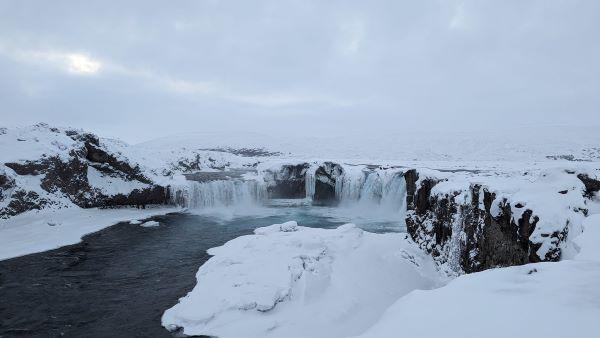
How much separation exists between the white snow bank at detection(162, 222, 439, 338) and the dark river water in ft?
2.86

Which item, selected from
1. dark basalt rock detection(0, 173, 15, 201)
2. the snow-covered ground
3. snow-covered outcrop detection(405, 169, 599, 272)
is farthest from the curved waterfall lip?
snow-covered outcrop detection(405, 169, 599, 272)

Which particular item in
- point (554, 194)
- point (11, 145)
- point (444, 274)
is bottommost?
point (444, 274)

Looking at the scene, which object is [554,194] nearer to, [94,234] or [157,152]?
[94,234]

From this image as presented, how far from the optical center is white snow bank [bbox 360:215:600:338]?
3.84m

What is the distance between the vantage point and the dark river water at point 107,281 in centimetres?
1055

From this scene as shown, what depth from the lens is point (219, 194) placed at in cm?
3141

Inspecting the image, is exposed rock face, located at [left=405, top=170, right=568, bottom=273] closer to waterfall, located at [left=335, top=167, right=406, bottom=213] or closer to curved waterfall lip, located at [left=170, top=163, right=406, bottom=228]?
waterfall, located at [left=335, top=167, right=406, bottom=213]

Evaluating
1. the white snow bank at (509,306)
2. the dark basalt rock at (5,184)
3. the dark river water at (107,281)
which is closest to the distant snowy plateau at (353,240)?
the white snow bank at (509,306)

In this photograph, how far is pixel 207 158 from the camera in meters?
43.9

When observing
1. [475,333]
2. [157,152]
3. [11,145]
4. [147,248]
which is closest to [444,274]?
[475,333]

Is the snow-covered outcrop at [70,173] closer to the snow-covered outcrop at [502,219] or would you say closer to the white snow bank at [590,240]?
the snow-covered outcrop at [502,219]

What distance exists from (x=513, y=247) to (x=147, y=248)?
14966 mm

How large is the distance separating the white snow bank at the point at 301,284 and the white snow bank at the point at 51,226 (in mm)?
8265

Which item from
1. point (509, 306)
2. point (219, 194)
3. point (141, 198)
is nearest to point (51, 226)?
point (141, 198)
